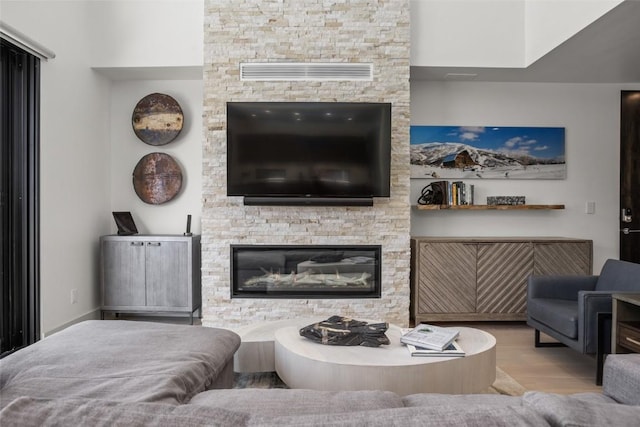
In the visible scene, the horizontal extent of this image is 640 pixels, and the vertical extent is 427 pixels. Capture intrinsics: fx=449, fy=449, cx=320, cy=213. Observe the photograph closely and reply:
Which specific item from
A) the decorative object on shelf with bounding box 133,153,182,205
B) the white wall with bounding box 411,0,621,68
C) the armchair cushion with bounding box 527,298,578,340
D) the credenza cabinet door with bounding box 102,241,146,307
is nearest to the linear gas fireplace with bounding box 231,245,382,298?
the credenza cabinet door with bounding box 102,241,146,307

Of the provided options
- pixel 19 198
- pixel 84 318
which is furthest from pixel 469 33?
pixel 84 318

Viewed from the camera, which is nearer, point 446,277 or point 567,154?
point 446,277

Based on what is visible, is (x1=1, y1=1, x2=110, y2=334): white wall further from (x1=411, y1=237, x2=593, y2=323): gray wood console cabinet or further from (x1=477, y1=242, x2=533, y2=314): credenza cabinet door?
(x1=477, y1=242, x2=533, y2=314): credenza cabinet door

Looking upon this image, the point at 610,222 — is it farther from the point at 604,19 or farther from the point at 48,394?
the point at 48,394

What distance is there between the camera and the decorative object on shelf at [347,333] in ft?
7.72

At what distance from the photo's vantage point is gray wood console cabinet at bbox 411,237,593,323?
13.6 ft

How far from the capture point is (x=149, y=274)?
418 centimetres

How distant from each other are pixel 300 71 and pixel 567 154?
294 cm

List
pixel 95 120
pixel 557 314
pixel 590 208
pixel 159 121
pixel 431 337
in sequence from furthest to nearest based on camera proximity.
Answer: pixel 590 208 < pixel 159 121 < pixel 95 120 < pixel 557 314 < pixel 431 337

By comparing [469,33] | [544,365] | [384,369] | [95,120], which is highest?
[469,33]

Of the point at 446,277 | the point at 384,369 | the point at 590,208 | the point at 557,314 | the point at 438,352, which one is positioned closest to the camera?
the point at 384,369

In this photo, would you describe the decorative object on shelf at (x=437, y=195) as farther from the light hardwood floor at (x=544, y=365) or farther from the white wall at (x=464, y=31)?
the light hardwood floor at (x=544, y=365)

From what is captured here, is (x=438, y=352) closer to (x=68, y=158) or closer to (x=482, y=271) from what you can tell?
(x=482, y=271)

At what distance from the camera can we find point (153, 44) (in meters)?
4.23
